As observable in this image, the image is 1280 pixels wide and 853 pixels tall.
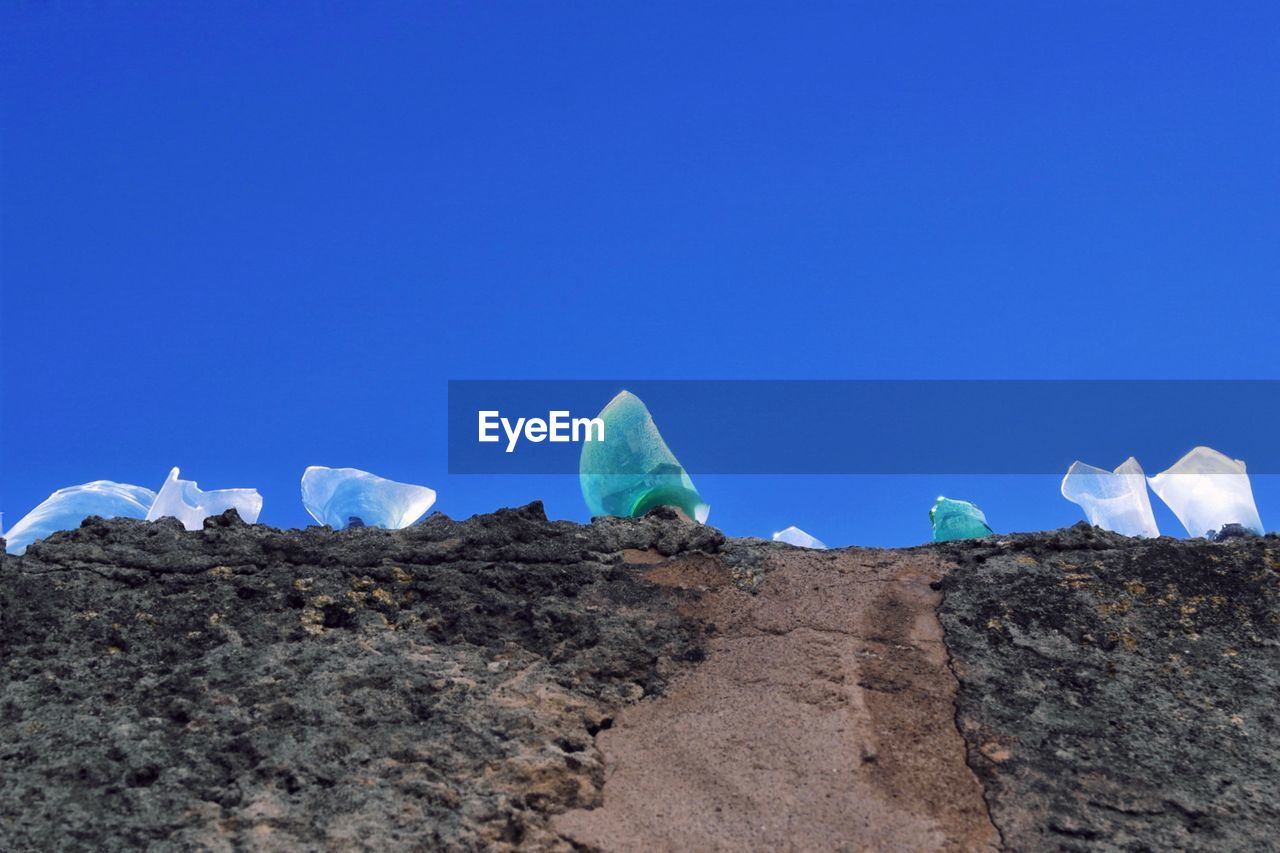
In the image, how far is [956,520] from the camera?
5.12m

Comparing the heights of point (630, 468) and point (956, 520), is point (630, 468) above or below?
above

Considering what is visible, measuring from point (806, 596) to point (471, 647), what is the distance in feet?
3.18

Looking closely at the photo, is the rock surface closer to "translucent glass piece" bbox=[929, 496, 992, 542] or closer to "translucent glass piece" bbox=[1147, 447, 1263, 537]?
"translucent glass piece" bbox=[929, 496, 992, 542]

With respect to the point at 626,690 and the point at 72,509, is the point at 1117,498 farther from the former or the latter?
the point at 72,509

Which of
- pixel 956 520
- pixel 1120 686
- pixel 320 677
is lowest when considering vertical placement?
pixel 1120 686

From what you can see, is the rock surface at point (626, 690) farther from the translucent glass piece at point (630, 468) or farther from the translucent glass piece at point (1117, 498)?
the translucent glass piece at point (1117, 498)

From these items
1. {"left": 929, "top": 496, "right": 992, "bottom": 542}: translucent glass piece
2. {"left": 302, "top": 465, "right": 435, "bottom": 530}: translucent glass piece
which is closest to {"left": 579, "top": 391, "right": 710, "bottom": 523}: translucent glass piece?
{"left": 302, "top": 465, "right": 435, "bottom": 530}: translucent glass piece

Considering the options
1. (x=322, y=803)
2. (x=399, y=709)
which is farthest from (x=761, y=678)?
(x=322, y=803)

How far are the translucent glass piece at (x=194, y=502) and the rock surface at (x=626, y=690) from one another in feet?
5.22

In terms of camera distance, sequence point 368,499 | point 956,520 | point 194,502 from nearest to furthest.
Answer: point 956,520, point 194,502, point 368,499

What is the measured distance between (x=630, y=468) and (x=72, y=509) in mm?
2431

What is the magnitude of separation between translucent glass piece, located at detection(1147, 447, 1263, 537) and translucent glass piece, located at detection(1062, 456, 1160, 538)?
16 cm

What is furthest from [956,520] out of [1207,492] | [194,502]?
[194,502]

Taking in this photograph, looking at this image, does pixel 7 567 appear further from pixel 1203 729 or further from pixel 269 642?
pixel 1203 729
